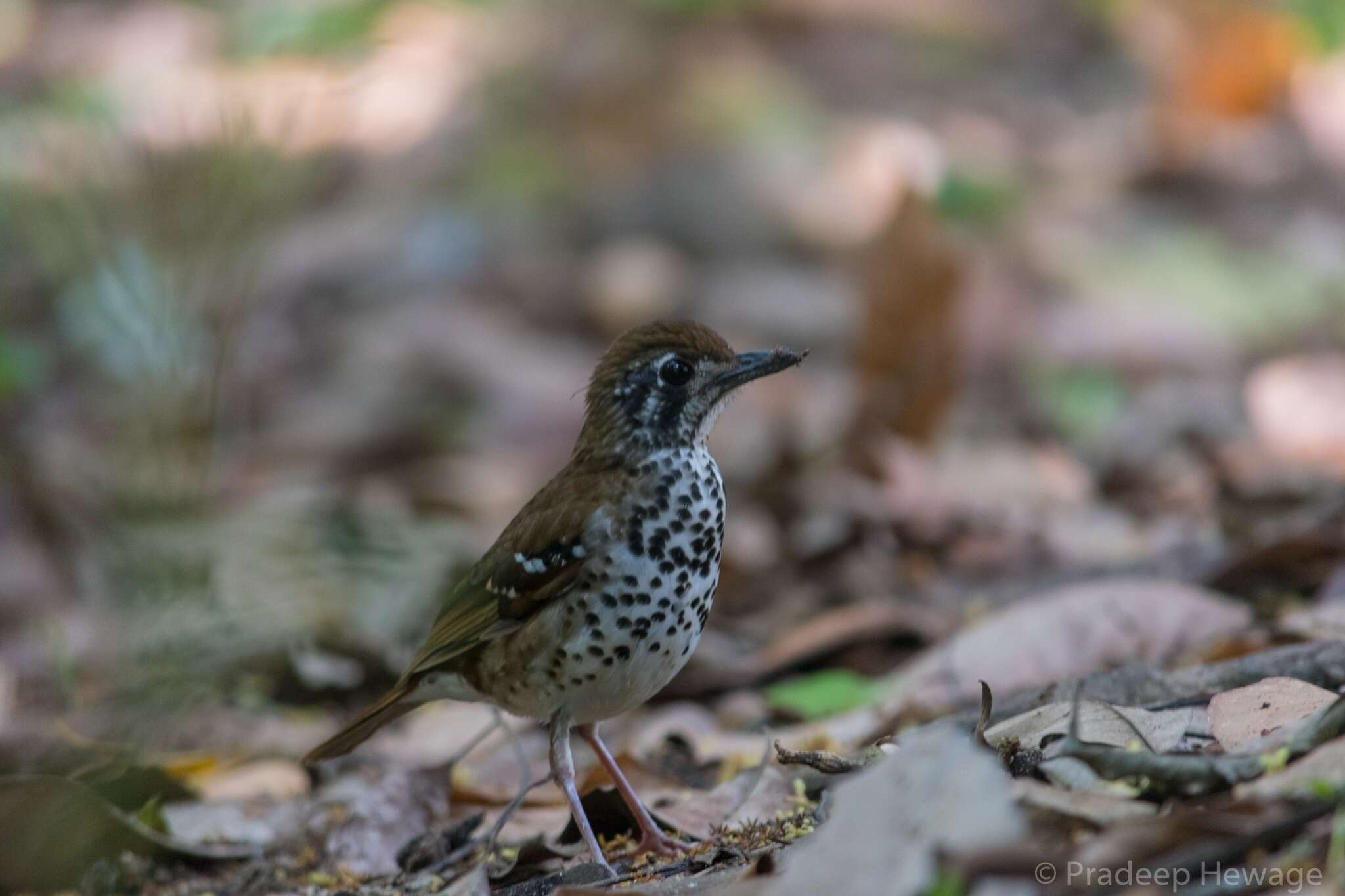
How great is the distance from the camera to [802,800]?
3.65m

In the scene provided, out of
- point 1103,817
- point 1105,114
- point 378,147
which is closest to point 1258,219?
point 1105,114

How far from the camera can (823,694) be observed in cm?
497

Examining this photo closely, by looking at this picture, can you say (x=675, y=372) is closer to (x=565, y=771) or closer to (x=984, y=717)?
(x=565, y=771)

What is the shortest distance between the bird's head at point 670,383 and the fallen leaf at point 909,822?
169cm

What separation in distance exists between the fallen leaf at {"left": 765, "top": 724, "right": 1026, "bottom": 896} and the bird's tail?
1.97 m

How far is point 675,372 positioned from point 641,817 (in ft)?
3.58

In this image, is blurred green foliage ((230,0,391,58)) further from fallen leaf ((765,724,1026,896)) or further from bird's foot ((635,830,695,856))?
fallen leaf ((765,724,1026,896))

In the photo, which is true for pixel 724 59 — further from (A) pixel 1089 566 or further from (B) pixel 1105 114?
(A) pixel 1089 566

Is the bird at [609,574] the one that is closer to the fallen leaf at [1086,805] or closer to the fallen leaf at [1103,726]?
the fallen leaf at [1103,726]

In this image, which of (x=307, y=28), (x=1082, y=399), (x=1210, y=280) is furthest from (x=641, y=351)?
(x=307, y=28)

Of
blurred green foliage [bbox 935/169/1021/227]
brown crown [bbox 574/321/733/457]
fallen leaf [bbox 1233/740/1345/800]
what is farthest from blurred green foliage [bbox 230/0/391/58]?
fallen leaf [bbox 1233/740/1345/800]

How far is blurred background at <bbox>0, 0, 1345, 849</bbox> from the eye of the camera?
602 cm

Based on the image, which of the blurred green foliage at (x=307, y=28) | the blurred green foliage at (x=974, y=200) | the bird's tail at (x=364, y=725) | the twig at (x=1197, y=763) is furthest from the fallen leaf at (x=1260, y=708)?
the blurred green foliage at (x=307, y=28)

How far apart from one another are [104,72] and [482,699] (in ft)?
32.0
